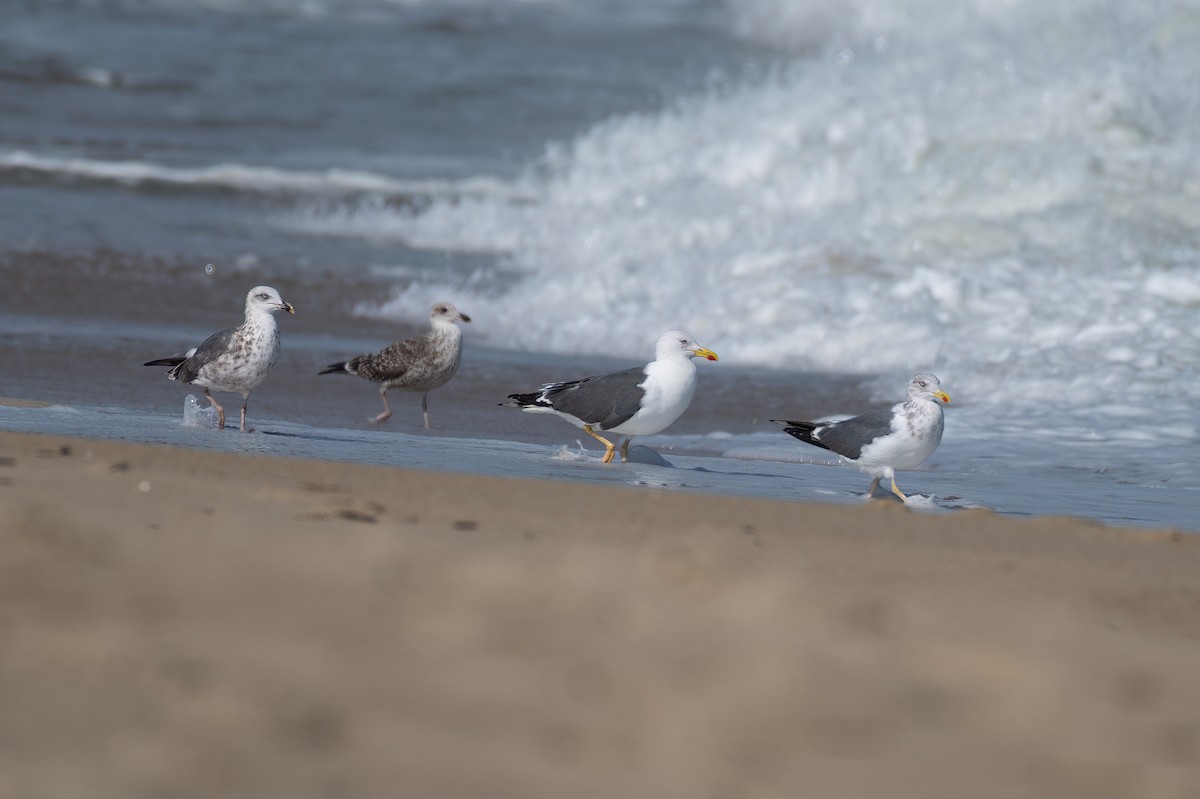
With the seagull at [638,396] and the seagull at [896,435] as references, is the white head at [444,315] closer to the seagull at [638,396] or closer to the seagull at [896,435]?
the seagull at [638,396]

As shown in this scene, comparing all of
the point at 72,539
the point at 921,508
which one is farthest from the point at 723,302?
the point at 72,539

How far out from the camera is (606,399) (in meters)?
6.63

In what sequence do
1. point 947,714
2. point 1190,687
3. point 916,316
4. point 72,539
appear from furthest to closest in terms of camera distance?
point 916,316 → point 72,539 → point 1190,687 → point 947,714

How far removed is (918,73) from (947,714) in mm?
14238

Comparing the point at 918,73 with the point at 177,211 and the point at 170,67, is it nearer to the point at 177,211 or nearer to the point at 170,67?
the point at 177,211

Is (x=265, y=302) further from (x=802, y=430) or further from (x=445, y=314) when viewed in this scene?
(x=802, y=430)

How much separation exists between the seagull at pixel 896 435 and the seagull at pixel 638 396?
0.69 meters

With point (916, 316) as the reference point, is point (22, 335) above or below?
below

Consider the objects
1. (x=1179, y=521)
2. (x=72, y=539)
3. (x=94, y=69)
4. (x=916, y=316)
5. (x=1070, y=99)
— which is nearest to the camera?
(x=72, y=539)

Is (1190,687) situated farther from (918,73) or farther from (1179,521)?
(918,73)

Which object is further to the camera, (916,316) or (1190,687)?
(916,316)

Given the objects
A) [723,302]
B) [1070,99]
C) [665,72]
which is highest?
[665,72]

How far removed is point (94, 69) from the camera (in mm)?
24609

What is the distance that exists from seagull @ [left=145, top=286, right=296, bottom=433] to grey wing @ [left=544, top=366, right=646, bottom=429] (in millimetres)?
1253
